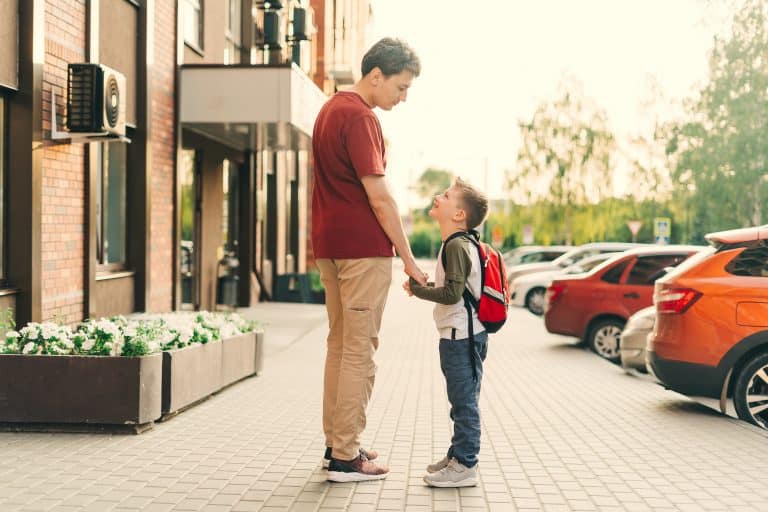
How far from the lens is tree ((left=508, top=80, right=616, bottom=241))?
53156 millimetres

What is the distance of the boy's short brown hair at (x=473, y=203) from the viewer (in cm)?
555

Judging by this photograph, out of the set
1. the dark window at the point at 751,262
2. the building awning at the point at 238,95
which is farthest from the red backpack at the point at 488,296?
the building awning at the point at 238,95

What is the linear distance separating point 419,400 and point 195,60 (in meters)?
9.77

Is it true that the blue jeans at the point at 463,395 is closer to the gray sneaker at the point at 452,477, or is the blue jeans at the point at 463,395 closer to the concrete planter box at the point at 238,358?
the gray sneaker at the point at 452,477

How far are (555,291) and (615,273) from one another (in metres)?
1.00

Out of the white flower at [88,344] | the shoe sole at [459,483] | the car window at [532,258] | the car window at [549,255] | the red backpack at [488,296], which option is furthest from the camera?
the car window at [532,258]

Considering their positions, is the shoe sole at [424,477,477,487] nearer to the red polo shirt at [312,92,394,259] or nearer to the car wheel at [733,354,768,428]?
the red polo shirt at [312,92,394,259]

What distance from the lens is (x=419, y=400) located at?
8945 mm

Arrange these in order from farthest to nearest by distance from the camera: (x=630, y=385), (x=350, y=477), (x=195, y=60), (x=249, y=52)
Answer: (x=249, y=52), (x=195, y=60), (x=630, y=385), (x=350, y=477)

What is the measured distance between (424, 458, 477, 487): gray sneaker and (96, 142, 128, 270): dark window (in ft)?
26.3

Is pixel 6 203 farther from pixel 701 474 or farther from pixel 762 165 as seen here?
pixel 762 165

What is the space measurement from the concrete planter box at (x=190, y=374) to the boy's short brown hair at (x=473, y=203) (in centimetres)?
275

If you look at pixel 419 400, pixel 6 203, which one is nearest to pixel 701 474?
pixel 419 400

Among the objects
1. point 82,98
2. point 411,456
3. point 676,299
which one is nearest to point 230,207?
point 82,98
